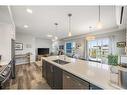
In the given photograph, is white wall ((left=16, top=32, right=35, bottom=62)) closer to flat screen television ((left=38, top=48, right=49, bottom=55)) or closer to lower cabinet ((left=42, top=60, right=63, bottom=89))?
flat screen television ((left=38, top=48, right=49, bottom=55))

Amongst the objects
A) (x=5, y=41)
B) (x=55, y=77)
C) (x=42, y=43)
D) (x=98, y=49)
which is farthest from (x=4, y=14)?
(x=42, y=43)

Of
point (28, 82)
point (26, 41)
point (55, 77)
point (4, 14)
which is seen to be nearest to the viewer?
point (55, 77)

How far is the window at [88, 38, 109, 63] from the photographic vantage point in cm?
714

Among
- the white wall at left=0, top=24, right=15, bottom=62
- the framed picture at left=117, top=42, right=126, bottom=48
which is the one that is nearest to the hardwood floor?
the white wall at left=0, top=24, right=15, bottom=62

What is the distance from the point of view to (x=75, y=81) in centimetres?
192

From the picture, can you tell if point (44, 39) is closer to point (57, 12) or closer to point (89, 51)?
point (89, 51)

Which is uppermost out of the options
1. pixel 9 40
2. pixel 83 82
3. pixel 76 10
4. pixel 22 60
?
pixel 76 10

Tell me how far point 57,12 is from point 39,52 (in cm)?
773

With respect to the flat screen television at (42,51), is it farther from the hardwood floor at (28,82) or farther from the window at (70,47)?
the hardwood floor at (28,82)

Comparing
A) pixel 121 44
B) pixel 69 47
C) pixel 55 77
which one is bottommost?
pixel 55 77

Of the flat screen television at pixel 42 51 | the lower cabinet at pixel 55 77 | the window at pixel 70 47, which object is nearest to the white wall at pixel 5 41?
the lower cabinet at pixel 55 77

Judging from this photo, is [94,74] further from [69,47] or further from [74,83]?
[69,47]

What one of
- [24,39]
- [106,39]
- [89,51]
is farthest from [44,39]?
[106,39]

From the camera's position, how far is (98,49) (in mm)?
7961
